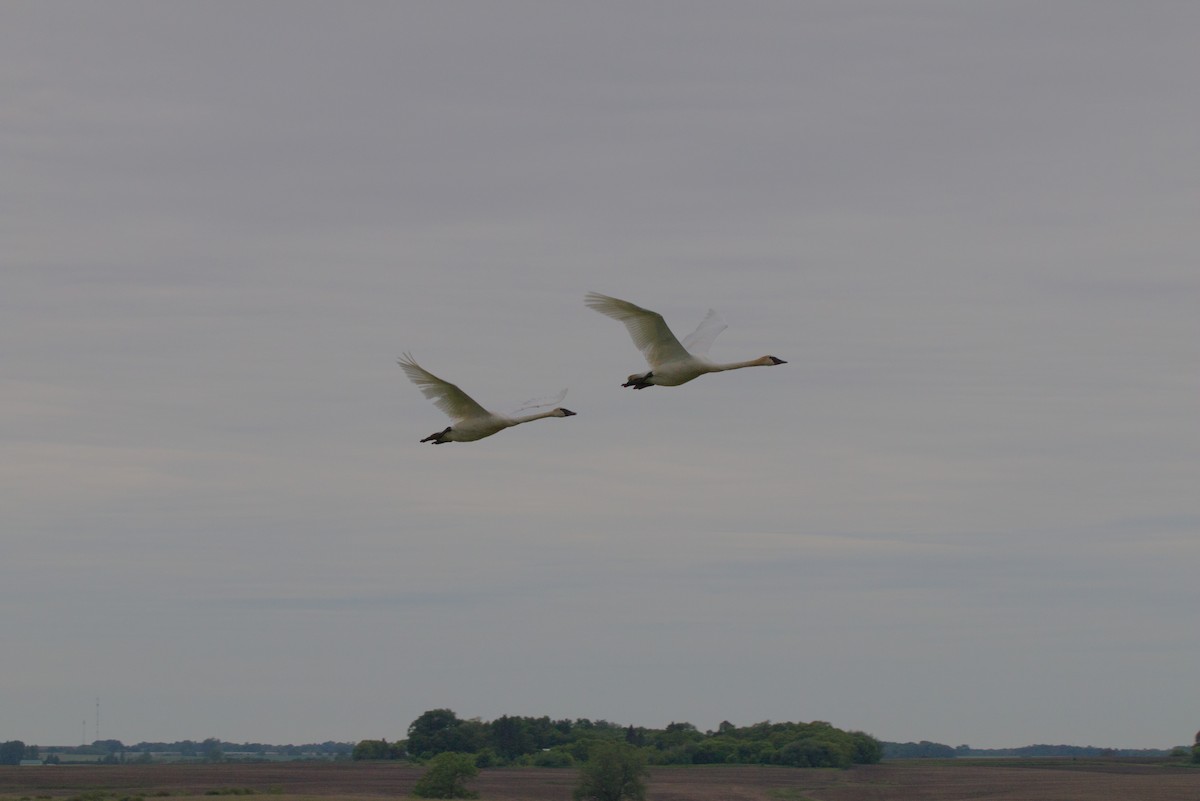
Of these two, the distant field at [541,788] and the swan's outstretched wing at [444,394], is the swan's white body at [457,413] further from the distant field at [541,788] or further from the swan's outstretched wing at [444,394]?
the distant field at [541,788]

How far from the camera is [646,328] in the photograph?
4103 centimetres

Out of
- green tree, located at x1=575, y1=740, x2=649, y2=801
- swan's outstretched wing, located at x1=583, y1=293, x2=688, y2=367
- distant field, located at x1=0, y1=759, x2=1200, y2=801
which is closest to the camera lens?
swan's outstretched wing, located at x1=583, y1=293, x2=688, y2=367

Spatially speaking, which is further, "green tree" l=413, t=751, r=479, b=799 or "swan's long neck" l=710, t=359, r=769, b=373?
"green tree" l=413, t=751, r=479, b=799

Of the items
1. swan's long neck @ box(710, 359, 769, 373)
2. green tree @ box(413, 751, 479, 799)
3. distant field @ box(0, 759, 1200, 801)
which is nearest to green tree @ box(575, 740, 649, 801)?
distant field @ box(0, 759, 1200, 801)

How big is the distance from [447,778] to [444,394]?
12082cm

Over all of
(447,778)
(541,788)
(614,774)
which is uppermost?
(541,788)

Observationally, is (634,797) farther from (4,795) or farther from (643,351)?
(643,351)

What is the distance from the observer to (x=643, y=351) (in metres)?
41.8

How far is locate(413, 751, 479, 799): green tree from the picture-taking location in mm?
156000

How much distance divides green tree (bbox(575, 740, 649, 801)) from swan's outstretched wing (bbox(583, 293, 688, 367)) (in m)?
112

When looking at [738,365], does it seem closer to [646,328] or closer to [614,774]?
[646,328]

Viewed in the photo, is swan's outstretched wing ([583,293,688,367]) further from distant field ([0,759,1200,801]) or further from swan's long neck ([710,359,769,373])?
distant field ([0,759,1200,801])

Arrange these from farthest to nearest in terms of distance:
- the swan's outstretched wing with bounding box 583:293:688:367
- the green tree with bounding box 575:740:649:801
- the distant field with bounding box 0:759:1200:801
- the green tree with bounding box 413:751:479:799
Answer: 1. the distant field with bounding box 0:759:1200:801
2. the green tree with bounding box 413:751:479:799
3. the green tree with bounding box 575:740:649:801
4. the swan's outstretched wing with bounding box 583:293:688:367

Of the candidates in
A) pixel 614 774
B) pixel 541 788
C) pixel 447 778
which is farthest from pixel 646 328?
pixel 541 788
